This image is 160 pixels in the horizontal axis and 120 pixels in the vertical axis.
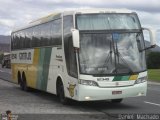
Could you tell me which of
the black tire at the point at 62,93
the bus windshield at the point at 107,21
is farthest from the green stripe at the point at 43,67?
the bus windshield at the point at 107,21

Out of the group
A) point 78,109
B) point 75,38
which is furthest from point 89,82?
point 75,38

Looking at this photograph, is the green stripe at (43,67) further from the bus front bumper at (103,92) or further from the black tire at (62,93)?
the bus front bumper at (103,92)

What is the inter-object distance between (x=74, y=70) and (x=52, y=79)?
9.82 ft

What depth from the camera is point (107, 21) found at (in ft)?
55.6

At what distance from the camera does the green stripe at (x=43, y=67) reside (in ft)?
66.4

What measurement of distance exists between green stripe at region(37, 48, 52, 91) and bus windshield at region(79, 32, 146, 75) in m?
3.50

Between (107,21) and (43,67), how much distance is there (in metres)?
5.10

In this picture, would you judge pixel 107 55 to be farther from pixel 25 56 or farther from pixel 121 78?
pixel 25 56

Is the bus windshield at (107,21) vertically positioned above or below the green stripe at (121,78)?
above

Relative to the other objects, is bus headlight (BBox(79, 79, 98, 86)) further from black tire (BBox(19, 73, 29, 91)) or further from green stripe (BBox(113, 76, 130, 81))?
black tire (BBox(19, 73, 29, 91))

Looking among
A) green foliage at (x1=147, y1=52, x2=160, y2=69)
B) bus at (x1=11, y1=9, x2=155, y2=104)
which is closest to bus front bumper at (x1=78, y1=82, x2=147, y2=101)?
bus at (x1=11, y1=9, x2=155, y2=104)

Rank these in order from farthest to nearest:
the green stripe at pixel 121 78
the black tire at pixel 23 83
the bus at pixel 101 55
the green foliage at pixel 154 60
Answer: the green foliage at pixel 154 60 < the black tire at pixel 23 83 < the green stripe at pixel 121 78 < the bus at pixel 101 55

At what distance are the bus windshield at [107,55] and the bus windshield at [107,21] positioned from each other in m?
0.28

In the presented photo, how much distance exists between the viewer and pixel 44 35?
2069cm
